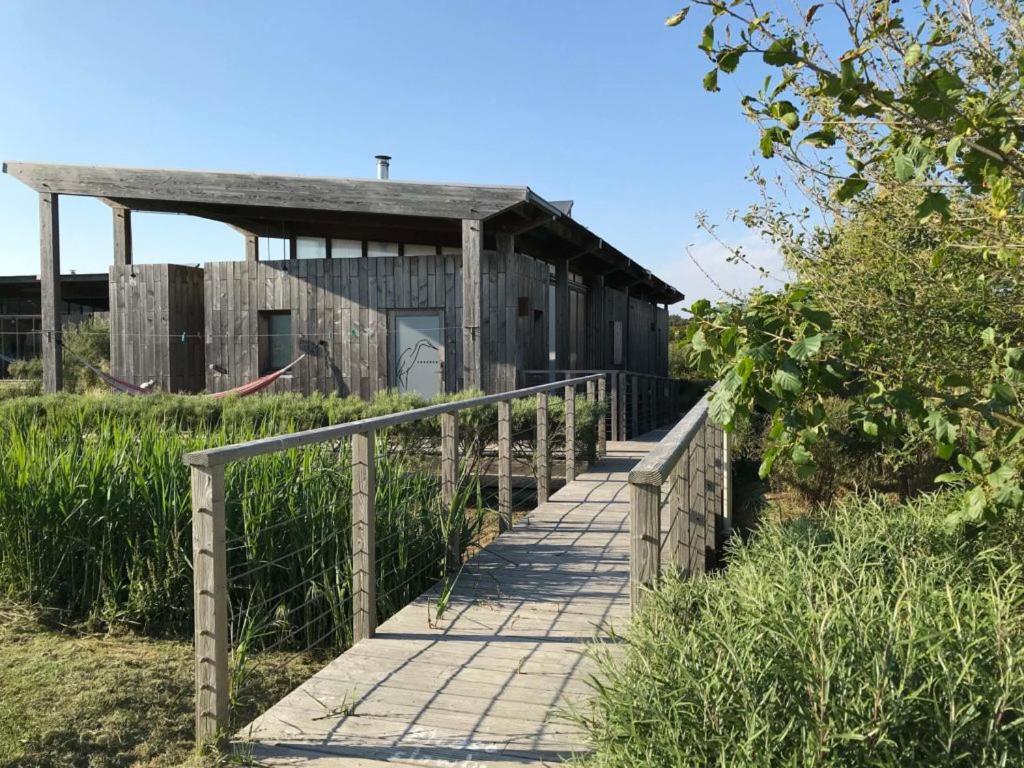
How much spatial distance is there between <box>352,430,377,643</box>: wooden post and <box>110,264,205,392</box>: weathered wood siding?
10010mm

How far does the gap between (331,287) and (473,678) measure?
384 inches

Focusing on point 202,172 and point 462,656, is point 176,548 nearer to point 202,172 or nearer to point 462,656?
point 462,656

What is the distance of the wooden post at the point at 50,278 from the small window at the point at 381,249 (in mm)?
4097

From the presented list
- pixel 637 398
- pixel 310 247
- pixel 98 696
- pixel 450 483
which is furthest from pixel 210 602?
pixel 637 398

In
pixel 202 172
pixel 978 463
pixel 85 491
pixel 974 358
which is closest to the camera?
pixel 978 463

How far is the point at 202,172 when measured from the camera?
11188mm

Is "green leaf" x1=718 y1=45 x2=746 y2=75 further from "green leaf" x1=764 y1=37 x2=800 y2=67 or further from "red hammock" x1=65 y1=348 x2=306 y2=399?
"red hammock" x1=65 y1=348 x2=306 y2=399

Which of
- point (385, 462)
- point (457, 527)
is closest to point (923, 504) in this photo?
point (457, 527)

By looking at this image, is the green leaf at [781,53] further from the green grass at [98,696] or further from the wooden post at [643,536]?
the green grass at [98,696]

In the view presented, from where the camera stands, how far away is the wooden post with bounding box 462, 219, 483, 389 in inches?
407

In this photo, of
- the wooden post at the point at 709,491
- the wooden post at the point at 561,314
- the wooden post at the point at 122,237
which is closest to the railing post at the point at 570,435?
Result: the wooden post at the point at 709,491

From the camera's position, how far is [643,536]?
2.57 meters

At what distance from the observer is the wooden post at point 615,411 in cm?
1103

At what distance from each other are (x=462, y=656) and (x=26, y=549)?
7.31 feet
